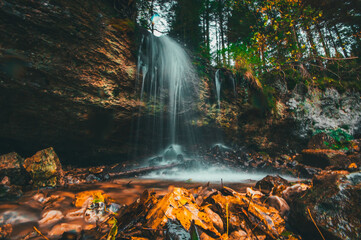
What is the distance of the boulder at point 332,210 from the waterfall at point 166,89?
6.29m

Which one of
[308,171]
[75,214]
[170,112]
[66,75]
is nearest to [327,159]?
[308,171]

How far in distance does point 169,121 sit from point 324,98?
1265cm

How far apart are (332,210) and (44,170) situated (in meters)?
5.87

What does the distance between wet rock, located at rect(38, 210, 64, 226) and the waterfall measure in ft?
16.5

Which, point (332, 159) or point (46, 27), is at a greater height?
point (46, 27)

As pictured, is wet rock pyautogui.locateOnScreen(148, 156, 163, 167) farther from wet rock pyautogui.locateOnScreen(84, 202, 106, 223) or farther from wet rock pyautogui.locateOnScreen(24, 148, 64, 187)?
wet rock pyautogui.locateOnScreen(84, 202, 106, 223)

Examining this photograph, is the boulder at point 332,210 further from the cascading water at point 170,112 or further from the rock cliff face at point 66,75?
the rock cliff face at point 66,75

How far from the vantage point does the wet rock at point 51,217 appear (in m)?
1.93

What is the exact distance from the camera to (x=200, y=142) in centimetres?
970

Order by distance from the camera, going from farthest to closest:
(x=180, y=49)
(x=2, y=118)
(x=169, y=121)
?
(x=180, y=49)
(x=169, y=121)
(x=2, y=118)

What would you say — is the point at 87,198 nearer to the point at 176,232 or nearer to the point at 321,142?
the point at 176,232

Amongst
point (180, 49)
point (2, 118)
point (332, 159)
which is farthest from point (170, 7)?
point (332, 159)

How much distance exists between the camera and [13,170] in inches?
138

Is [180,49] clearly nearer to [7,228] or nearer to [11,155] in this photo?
[11,155]
